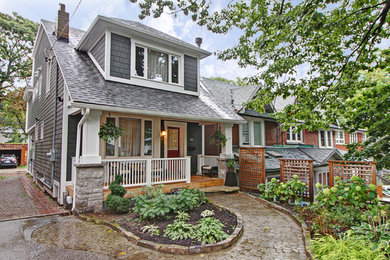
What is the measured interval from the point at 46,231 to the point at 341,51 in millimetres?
8558

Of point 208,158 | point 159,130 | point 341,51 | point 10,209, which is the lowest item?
point 10,209

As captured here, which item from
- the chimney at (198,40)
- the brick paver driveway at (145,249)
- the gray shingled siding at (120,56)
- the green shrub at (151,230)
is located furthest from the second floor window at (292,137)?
the green shrub at (151,230)

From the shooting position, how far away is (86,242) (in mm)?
4004

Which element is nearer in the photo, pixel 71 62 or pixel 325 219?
pixel 325 219

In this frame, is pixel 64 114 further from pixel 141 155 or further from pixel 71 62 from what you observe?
pixel 141 155

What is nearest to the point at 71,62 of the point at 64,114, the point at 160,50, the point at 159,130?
the point at 64,114

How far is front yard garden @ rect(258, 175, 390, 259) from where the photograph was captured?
2.96m

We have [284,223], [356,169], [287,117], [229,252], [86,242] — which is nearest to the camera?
[229,252]

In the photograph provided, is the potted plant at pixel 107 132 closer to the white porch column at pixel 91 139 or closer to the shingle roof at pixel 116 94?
the white porch column at pixel 91 139

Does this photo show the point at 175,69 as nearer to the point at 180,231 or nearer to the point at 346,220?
the point at 180,231

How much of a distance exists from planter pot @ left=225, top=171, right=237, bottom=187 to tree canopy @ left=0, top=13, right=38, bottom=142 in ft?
66.1

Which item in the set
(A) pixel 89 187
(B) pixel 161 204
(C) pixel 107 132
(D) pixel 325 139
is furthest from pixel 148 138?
(D) pixel 325 139

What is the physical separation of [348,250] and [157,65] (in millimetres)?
7984

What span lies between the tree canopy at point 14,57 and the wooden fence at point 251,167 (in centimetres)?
2059
